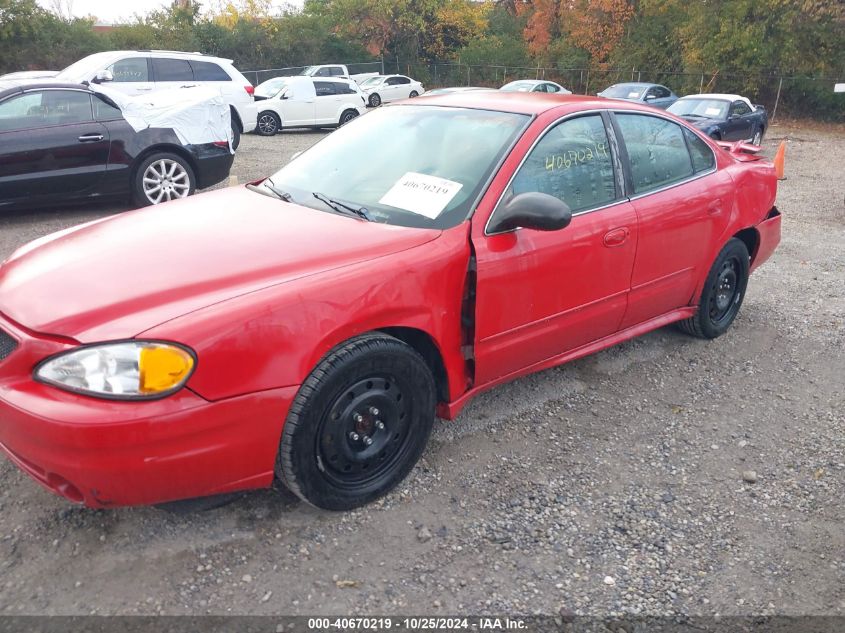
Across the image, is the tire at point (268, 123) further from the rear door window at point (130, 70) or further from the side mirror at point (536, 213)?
the side mirror at point (536, 213)

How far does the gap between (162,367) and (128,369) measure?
0.11 meters

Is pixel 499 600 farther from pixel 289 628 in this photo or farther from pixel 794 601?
pixel 794 601

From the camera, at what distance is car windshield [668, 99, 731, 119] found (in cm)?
1480

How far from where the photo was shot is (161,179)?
7898mm

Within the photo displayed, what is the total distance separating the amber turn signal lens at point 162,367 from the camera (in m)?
2.20

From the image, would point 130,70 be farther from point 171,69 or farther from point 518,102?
point 518,102

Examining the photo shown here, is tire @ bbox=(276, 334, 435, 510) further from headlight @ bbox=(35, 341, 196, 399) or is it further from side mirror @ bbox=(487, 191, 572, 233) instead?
side mirror @ bbox=(487, 191, 572, 233)

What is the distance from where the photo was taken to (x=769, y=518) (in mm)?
2951

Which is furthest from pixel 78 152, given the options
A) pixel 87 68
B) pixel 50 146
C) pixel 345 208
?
pixel 87 68

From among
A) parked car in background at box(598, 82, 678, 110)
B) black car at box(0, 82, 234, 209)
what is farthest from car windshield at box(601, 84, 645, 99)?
black car at box(0, 82, 234, 209)

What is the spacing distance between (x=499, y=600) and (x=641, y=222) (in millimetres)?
2165

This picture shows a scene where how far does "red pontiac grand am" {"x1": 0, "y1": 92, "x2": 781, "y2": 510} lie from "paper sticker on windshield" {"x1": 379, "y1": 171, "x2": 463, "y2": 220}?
11mm

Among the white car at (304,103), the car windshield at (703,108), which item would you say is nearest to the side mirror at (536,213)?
the car windshield at (703,108)

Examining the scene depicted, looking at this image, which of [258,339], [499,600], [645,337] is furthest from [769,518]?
[258,339]
